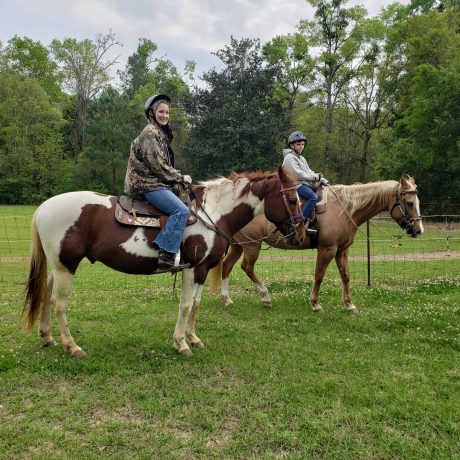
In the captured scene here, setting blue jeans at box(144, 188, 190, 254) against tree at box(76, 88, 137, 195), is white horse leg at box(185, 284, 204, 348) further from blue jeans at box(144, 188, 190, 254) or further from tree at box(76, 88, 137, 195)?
tree at box(76, 88, 137, 195)

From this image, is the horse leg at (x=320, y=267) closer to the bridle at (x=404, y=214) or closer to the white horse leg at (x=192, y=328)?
the bridle at (x=404, y=214)

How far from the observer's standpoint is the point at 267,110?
Result: 38031 mm

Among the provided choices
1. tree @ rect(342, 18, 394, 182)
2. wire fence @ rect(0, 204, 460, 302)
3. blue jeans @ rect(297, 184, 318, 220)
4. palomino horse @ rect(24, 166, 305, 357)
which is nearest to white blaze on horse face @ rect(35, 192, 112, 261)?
palomino horse @ rect(24, 166, 305, 357)

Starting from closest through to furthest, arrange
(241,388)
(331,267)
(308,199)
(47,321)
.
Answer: (241,388), (47,321), (308,199), (331,267)

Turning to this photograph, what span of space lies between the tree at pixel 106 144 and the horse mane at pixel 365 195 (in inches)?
1516

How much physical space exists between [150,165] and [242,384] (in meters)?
2.82

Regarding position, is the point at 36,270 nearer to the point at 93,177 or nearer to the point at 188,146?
the point at 188,146

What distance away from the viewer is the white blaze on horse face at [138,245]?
16.1 feet

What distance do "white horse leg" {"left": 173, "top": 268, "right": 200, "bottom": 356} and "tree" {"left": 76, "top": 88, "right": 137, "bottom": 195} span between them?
39991 mm

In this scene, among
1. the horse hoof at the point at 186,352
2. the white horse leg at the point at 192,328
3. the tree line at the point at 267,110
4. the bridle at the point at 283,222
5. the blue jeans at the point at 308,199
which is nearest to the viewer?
the horse hoof at the point at 186,352

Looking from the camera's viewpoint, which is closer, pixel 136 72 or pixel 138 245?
pixel 138 245

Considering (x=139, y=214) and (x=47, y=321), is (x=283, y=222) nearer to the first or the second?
(x=139, y=214)

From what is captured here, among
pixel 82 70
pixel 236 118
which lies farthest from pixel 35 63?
pixel 236 118

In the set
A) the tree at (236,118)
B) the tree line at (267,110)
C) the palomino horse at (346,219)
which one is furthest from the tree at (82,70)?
the palomino horse at (346,219)
